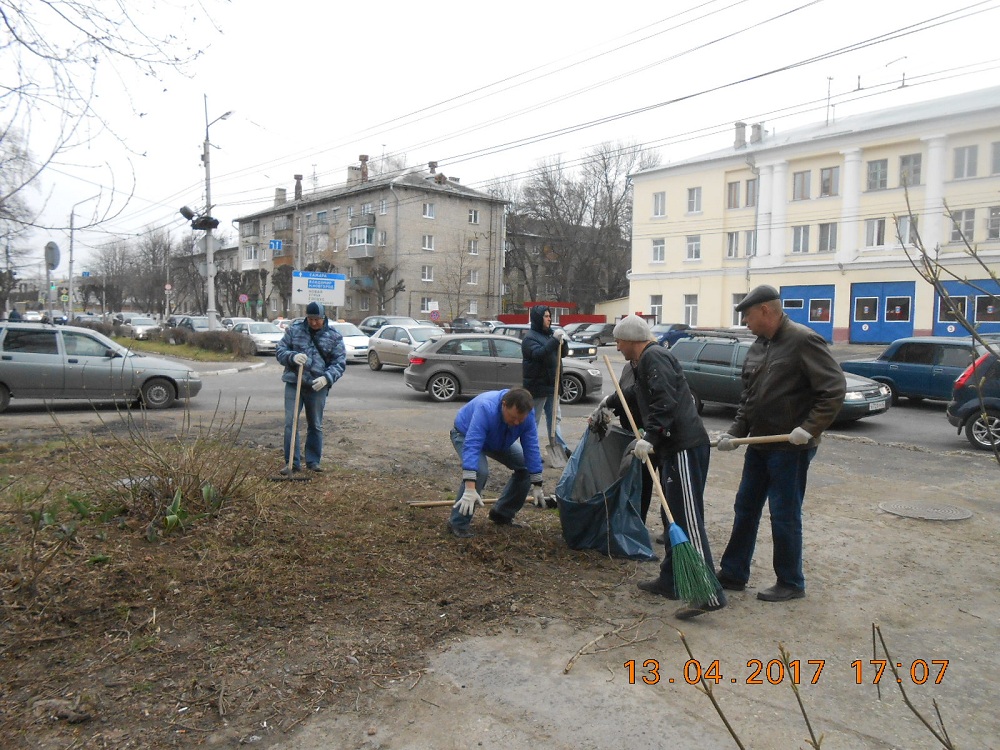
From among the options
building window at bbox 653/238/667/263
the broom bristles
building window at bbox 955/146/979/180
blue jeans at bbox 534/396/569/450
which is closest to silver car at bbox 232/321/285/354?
blue jeans at bbox 534/396/569/450

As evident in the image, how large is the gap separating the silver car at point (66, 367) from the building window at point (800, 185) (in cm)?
3488

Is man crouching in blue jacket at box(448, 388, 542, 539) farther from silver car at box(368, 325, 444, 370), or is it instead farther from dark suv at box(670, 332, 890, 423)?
silver car at box(368, 325, 444, 370)

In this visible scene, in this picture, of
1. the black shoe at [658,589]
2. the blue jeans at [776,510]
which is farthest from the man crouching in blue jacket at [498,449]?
the blue jeans at [776,510]

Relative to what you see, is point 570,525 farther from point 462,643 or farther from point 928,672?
point 928,672

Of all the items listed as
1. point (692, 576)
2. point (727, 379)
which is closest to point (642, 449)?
point (692, 576)

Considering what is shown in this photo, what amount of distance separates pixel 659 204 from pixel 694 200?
7.67 ft

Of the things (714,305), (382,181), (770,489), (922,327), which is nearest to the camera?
(770,489)

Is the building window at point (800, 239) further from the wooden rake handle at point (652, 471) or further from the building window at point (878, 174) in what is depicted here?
the wooden rake handle at point (652, 471)

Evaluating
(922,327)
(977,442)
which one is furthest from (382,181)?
(977,442)

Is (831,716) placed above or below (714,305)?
below

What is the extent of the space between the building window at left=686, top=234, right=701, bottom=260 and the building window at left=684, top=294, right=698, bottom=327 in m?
2.29

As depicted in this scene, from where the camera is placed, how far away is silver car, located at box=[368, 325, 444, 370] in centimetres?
2206

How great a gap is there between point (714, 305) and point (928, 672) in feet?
133

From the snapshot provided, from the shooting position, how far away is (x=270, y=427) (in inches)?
446
